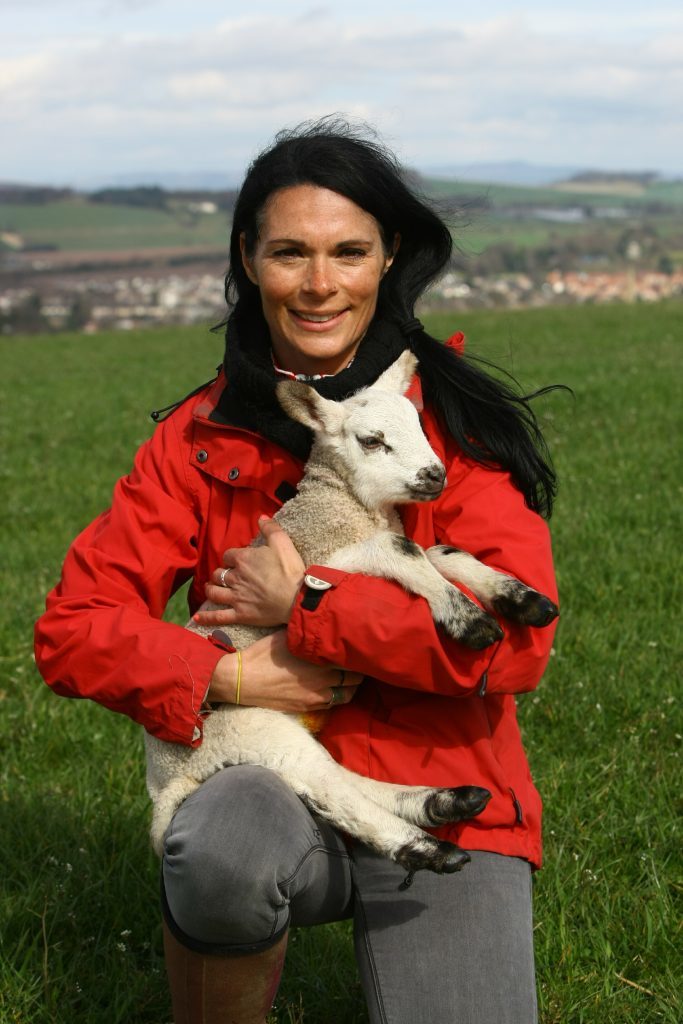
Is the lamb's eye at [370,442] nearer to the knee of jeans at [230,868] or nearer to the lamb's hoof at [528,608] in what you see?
the lamb's hoof at [528,608]

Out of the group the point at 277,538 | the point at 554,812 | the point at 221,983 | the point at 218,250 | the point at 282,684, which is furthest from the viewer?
the point at 218,250

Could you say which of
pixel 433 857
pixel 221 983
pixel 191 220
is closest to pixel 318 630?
pixel 433 857

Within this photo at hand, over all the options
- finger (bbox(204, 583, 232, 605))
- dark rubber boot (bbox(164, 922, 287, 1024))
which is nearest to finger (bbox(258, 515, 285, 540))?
finger (bbox(204, 583, 232, 605))

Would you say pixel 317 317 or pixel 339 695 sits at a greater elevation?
pixel 317 317

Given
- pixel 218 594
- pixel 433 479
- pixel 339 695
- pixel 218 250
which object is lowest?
pixel 218 250

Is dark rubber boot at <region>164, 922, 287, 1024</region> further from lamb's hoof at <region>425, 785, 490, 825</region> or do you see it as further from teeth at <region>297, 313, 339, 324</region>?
teeth at <region>297, 313, 339, 324</region>

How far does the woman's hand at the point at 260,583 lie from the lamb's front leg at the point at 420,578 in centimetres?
16

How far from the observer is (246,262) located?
3957 mm

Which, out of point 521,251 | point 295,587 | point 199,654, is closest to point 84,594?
point 199,654

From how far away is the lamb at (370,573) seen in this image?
125 inches

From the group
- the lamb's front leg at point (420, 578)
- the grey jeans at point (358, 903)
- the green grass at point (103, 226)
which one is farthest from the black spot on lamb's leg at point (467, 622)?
the green grass at point (103, 226)

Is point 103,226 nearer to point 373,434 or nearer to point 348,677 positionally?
point 373,434

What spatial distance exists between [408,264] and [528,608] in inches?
55.4

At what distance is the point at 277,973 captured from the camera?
3131 mm
